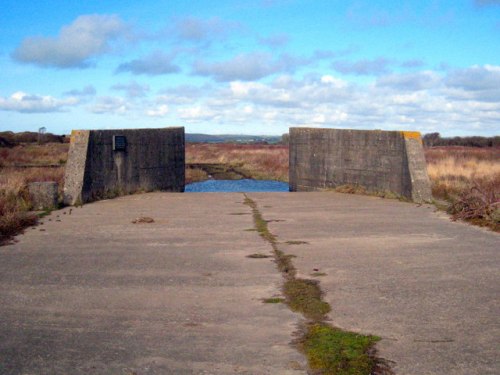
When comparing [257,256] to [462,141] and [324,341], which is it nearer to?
[324,341]

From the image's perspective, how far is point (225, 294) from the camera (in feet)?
20.4

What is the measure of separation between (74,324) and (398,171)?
11153mm

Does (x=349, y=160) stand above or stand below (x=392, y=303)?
above

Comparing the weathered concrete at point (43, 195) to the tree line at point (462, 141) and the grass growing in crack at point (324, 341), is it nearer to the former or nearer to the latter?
the grass growing in crack at point (324, 341)

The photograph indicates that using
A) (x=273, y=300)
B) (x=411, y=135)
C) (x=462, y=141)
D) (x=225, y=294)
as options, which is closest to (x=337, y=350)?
(x=273, y=300)

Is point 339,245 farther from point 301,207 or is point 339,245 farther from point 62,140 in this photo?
point 62,140

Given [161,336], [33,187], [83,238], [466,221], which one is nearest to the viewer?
[161,336]

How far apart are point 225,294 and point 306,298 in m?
0.80

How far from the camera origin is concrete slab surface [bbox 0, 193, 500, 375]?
4484 mm

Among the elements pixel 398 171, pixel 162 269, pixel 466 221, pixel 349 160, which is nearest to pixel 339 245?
pixel 162 269

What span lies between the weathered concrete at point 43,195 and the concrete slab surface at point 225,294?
1685 millimetres

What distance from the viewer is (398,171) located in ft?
49.7

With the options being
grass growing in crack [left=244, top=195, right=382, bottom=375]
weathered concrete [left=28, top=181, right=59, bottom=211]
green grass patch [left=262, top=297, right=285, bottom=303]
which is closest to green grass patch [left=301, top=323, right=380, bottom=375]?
grass growing in crack [left=244, top=195, right=382, bottom=375]

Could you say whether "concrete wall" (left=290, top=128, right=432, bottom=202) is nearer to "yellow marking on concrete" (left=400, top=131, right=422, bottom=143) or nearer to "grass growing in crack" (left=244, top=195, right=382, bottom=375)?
"yellow marking on concrete" (left=400, top=131, right=422, bottom=143)
